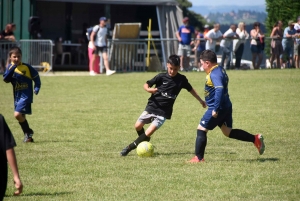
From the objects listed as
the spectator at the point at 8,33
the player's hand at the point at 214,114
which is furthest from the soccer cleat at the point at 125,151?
the spectator at the point at 8,33

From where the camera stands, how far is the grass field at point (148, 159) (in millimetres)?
7496

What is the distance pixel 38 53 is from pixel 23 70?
13.3m

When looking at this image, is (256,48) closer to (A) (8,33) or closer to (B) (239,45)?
(B) (239,45)

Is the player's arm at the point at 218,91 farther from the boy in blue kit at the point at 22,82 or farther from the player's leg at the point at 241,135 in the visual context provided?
the boy in blue kit at the point at 22,82

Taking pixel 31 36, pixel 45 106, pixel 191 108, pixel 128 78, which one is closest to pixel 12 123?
pixel 45 106

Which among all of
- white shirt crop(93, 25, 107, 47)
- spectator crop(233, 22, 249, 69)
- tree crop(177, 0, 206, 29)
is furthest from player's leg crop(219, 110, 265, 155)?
tree crop(177, 0, 206, 29)

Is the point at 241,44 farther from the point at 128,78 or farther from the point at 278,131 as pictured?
the point at 278,131

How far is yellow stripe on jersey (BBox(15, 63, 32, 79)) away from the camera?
11.1 m

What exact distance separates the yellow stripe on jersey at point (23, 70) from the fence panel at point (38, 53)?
12878 mm

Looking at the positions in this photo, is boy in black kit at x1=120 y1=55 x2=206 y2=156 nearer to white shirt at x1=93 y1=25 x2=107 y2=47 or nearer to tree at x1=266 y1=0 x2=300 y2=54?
white shirt at x1=93 y1=25 x2=107 y2=47

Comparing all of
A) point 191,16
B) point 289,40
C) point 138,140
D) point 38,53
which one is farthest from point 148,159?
point 191,16

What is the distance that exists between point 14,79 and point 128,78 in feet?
37.2

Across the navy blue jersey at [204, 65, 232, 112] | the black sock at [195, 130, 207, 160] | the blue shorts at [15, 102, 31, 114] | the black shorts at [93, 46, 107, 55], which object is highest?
the navy blue jersey at [204, 65, 232, 112]

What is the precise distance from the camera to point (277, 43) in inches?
982
